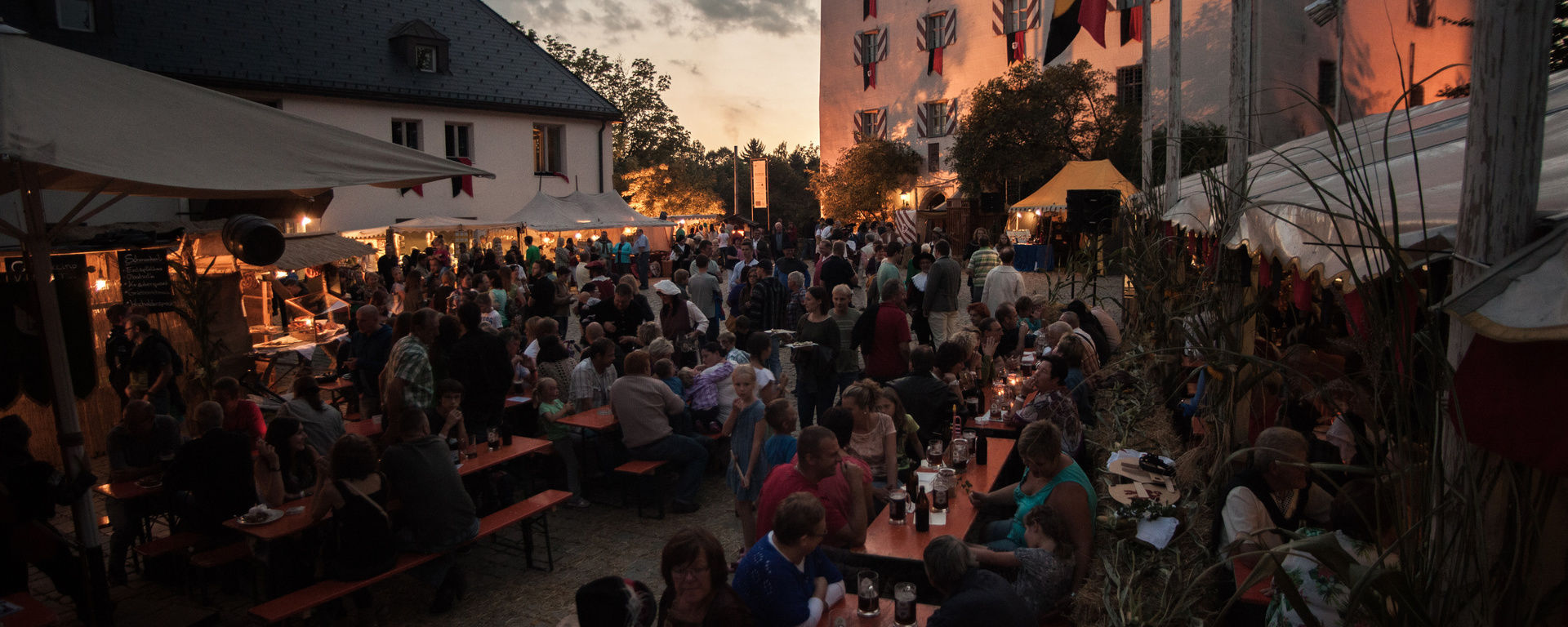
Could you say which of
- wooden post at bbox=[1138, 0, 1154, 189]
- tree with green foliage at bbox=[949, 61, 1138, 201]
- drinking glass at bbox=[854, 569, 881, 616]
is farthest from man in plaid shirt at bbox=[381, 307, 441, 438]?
tree with green foliage at bbox=[949, 61, 1138, 201]

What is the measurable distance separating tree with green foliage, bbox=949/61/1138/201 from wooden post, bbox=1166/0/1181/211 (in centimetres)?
1777

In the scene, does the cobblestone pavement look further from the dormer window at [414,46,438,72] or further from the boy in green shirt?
the dormer window at [414,46,438,72]

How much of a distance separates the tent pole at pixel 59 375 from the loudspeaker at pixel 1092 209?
8.80m

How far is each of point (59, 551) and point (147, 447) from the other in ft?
3.78

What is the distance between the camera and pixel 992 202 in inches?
1156

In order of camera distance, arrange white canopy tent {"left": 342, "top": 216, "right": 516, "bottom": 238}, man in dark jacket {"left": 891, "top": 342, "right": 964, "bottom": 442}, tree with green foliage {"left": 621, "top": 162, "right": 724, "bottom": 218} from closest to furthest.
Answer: man in dark jacket {"left": 891, "top": 342, "right": 964, "bottom": 442}
white canopy tent {"left": 342, "top": 216, "right": 516, "bottom": 238}
tree with green foliage {"left": 621, "top": 162, "right": 724, "bottom": 218}

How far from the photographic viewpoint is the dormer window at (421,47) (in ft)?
76.5

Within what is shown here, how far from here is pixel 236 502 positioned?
5215 mm

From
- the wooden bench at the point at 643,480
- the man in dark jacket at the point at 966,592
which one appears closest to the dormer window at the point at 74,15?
the wooden bench at the point at 643,480

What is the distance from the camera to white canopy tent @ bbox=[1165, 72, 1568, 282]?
7.11 ft

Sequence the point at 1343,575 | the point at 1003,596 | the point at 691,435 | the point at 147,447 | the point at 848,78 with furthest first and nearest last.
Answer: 1. the point at 848,78
2. the point at 691,435
3. the point at 147,447
4. the point at 1003,596
5. the point at 1343,575

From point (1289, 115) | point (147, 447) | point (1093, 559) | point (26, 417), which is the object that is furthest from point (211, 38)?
point (1289, 115)

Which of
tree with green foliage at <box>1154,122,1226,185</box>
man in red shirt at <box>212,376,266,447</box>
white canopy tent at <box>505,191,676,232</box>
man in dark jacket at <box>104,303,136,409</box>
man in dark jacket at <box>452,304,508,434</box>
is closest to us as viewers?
tree with green foliage at <box>1154,122,1226,185</box>

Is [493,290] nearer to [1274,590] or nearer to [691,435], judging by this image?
[691,435]
